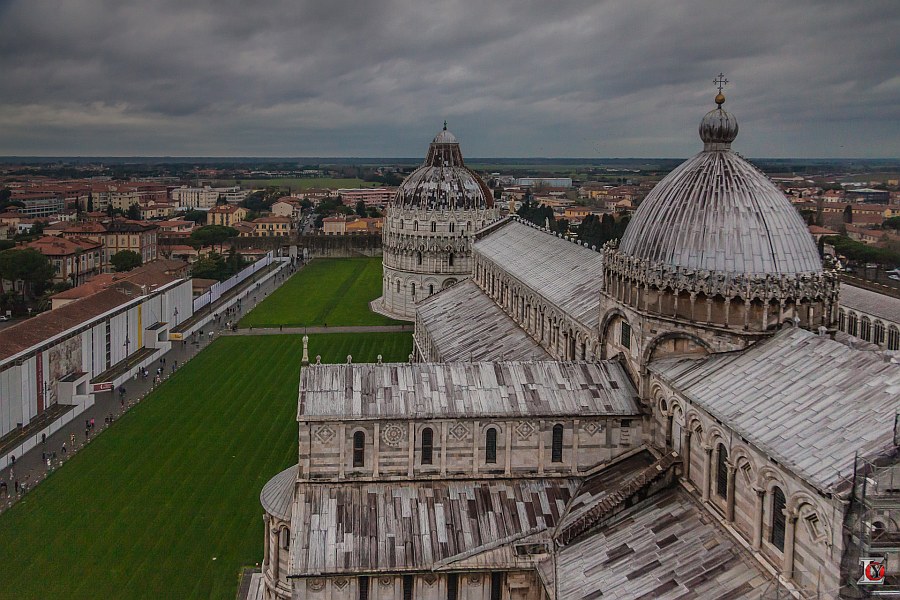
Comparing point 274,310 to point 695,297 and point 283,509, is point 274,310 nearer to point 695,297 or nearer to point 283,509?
point 283,509

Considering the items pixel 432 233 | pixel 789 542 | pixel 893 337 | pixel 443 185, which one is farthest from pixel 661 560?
pixel 443 185

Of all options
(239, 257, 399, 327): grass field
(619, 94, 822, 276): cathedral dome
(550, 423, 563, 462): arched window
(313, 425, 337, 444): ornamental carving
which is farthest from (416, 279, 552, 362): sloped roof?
(313, 425, 337, 444): ornamental carving

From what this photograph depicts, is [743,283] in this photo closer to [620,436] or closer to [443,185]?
[620,436]

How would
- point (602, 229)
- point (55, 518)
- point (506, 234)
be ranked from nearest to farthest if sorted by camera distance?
point (55, 518) → point (506, 234) → point (602, 229)

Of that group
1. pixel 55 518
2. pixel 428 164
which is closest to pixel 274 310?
pixel 428 164

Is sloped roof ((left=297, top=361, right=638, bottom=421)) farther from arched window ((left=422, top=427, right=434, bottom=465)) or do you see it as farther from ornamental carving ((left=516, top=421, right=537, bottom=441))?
arched window ((left=422, top=427, right=434, bottom=465))

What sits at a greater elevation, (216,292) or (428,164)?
(428,164)
